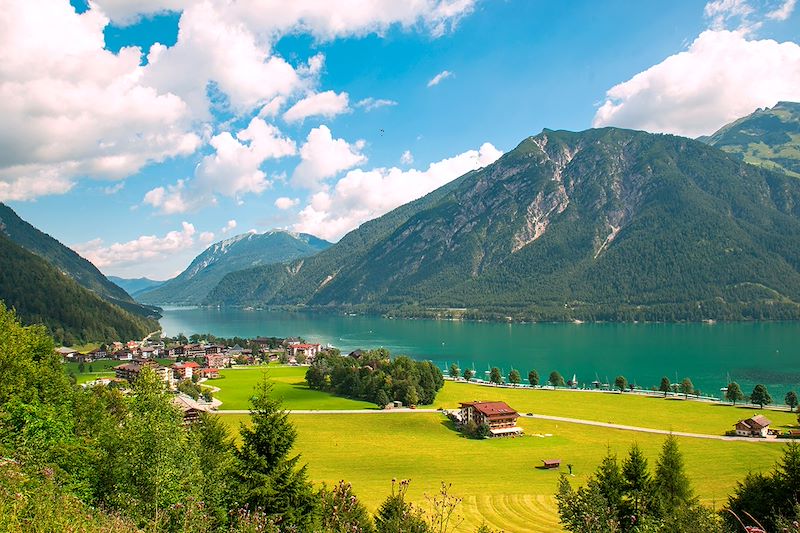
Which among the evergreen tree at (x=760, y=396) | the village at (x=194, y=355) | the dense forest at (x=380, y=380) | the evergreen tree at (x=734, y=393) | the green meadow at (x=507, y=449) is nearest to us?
the green meadow at (x=507, y=449)

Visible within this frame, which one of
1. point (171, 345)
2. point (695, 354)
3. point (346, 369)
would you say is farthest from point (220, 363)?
point (695, 354)

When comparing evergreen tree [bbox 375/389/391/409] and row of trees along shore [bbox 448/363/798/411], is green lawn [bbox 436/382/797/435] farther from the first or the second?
evergreen tree [bbox 375/389/391/409]

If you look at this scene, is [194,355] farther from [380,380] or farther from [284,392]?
[380,380]

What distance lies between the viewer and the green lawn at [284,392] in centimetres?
8019

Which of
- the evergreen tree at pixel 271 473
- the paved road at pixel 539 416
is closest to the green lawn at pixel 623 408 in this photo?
the paved road at pixel 539 416

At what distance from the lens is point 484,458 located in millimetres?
54781

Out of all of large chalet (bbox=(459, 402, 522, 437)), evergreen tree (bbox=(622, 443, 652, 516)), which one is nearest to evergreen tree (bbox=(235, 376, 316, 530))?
evergreen tree (bbox=(622, 443, 652, 516))

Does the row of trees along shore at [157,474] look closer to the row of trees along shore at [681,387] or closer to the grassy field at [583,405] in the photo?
the grassy field at [583,405]

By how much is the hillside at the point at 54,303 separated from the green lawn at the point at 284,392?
6601cm

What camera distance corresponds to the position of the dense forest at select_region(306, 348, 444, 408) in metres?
81.1

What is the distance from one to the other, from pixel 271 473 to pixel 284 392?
76.0 meters

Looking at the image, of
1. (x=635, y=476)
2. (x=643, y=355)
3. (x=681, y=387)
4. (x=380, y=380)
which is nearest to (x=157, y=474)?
(x=635, y=476)

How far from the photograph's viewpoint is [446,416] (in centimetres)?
7375

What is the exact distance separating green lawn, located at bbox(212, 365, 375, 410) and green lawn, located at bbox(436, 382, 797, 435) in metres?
16.5
